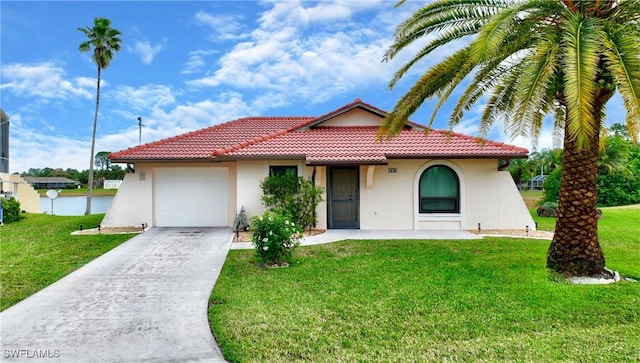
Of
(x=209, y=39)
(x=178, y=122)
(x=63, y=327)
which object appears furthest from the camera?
(x=178, y=122)

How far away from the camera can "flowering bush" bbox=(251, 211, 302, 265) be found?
27.8 ft

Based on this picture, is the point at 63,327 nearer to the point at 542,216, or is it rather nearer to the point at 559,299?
the point at 559,299

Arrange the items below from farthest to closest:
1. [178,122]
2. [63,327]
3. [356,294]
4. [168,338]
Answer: [178,122] → [356,294] → [63,327] → [168,338]

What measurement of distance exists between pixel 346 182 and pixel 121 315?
9567mm

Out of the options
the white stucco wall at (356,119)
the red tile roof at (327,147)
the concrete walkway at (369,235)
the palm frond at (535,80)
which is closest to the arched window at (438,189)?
the red tile roof at (327,147)

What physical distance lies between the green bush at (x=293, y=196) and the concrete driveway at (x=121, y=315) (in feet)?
13.1

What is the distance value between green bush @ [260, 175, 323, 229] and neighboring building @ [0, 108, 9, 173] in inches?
1083

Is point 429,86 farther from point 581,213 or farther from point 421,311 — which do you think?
point 421,311

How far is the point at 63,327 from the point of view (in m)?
5.32

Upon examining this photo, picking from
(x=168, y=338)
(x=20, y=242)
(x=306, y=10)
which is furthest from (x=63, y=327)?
(x=306, y=10)

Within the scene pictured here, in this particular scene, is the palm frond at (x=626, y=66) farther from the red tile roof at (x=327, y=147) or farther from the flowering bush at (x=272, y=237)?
the flowering bush at (x=272, y=237)

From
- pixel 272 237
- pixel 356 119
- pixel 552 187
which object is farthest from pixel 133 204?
pixel 552 187

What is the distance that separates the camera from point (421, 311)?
5754 millimetres

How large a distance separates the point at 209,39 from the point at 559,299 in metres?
17.2
